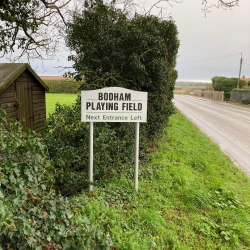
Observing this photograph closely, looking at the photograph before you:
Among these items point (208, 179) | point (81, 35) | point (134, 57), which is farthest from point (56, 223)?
point (81, 35)

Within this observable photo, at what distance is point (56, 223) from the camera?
2213mm

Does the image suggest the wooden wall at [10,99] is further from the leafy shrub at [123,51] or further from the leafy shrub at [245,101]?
the leafy shrub at [245,101]

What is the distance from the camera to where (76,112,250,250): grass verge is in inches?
114

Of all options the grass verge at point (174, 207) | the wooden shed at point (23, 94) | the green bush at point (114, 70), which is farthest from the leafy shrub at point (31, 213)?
the wooden shed at point (23, 94)

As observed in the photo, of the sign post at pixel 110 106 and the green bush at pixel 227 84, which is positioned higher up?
the green bush at pixel 227 84

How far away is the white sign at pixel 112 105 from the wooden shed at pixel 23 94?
3537 mm

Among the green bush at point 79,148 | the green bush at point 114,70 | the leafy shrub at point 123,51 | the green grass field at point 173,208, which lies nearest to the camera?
the green grass field at point 173,208

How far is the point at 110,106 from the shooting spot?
4.00 metres

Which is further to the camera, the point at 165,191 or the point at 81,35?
the point at 81,35

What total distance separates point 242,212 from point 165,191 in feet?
4.19

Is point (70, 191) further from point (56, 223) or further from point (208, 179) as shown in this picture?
point (208, 179)

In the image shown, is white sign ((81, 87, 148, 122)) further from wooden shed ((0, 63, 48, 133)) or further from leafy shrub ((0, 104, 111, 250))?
wooden shed ((0, 63, 48, 133))

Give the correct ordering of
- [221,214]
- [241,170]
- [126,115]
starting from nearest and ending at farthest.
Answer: [221,214], [126,115], [241,170]

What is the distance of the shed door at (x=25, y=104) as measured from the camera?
25.4 feet
